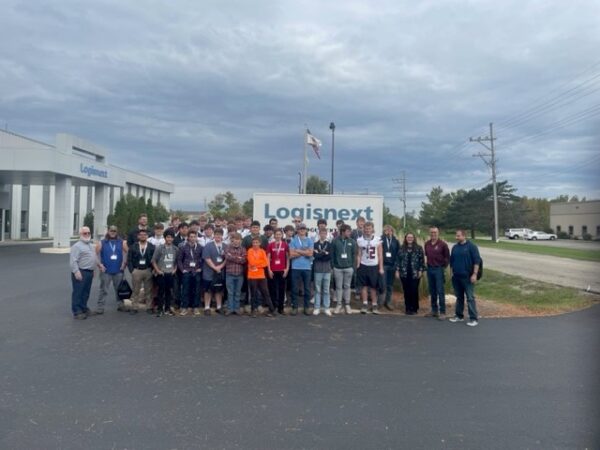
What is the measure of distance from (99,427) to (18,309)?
699cm

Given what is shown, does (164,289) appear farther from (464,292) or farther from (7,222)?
(7,222)

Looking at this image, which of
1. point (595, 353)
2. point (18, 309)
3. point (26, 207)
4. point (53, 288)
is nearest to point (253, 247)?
point (18, 309)

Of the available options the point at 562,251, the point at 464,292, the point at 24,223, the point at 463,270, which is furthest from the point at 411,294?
the point at 24,223

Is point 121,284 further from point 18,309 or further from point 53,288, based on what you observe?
point 53,288

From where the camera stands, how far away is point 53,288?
13.2 metres

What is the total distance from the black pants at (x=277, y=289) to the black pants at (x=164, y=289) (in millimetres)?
2048

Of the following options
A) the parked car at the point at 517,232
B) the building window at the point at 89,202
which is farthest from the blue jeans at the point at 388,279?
the parked car at the point at 517,232

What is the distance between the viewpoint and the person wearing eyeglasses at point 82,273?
919 centimetres

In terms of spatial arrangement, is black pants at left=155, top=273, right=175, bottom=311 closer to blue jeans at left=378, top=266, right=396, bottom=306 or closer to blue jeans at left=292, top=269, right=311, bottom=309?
blue jeans at left=292, top=269, right=311, bottom=309

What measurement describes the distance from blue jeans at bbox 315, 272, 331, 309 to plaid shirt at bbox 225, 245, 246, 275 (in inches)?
64.1

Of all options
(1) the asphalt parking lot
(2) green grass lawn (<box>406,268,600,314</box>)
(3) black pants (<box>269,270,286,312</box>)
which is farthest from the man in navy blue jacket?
(3) black pants (<box>269,270,286,312</box>)

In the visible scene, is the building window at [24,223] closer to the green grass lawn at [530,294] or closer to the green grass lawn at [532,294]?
the green grass lawn at [532,294]

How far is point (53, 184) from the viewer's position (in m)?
35.0

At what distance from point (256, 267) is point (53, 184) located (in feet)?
102
